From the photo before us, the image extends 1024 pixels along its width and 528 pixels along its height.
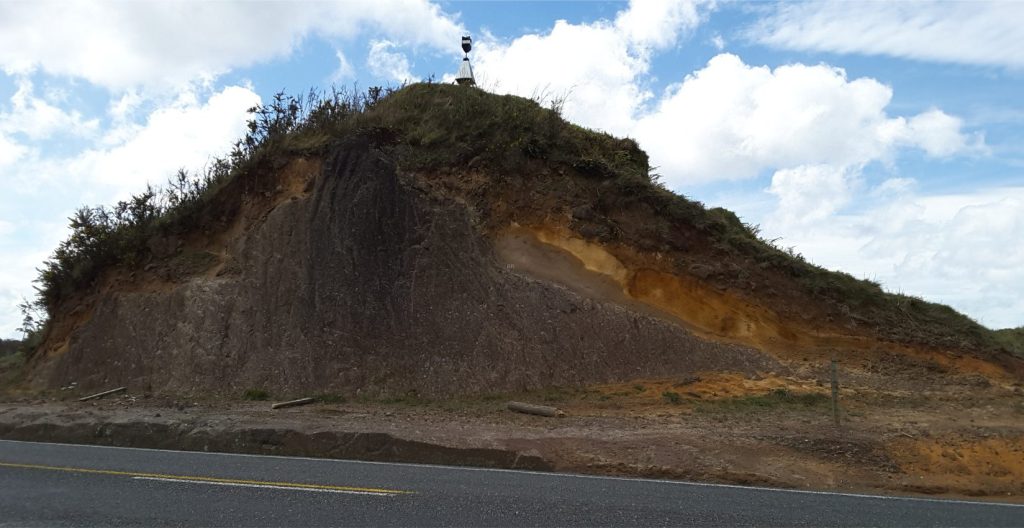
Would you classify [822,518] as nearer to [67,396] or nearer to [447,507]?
[447,507]

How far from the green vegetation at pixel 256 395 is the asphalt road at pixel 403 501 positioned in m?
6.51

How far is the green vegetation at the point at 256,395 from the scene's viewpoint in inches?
634

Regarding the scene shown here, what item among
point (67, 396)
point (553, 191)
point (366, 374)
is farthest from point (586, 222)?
point (67, 396)

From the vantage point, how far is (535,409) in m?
13.6

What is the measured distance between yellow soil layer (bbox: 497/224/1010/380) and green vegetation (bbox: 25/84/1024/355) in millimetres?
391

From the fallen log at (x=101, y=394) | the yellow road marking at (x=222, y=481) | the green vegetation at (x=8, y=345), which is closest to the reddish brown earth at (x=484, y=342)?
the fallen log at (x=101, y=394)

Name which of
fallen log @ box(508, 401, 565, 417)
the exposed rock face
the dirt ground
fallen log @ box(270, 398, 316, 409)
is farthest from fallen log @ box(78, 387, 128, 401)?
fallen log @ box(508, 401, 565, 417)

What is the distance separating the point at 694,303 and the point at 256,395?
1013 cm

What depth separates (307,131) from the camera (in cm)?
2097

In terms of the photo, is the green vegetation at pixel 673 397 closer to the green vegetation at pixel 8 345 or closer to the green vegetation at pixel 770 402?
the green vegetation at pixel 770 402

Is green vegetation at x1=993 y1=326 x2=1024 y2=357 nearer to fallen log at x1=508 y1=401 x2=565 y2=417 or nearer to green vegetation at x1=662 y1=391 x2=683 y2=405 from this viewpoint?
green vegetation at x1=662 y1=391 x2=683 y2=405

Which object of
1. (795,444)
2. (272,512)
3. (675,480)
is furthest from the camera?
(795,444)

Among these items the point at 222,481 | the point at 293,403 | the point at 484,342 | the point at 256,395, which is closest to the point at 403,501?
the point at 222,481

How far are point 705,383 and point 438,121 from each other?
10.2m
